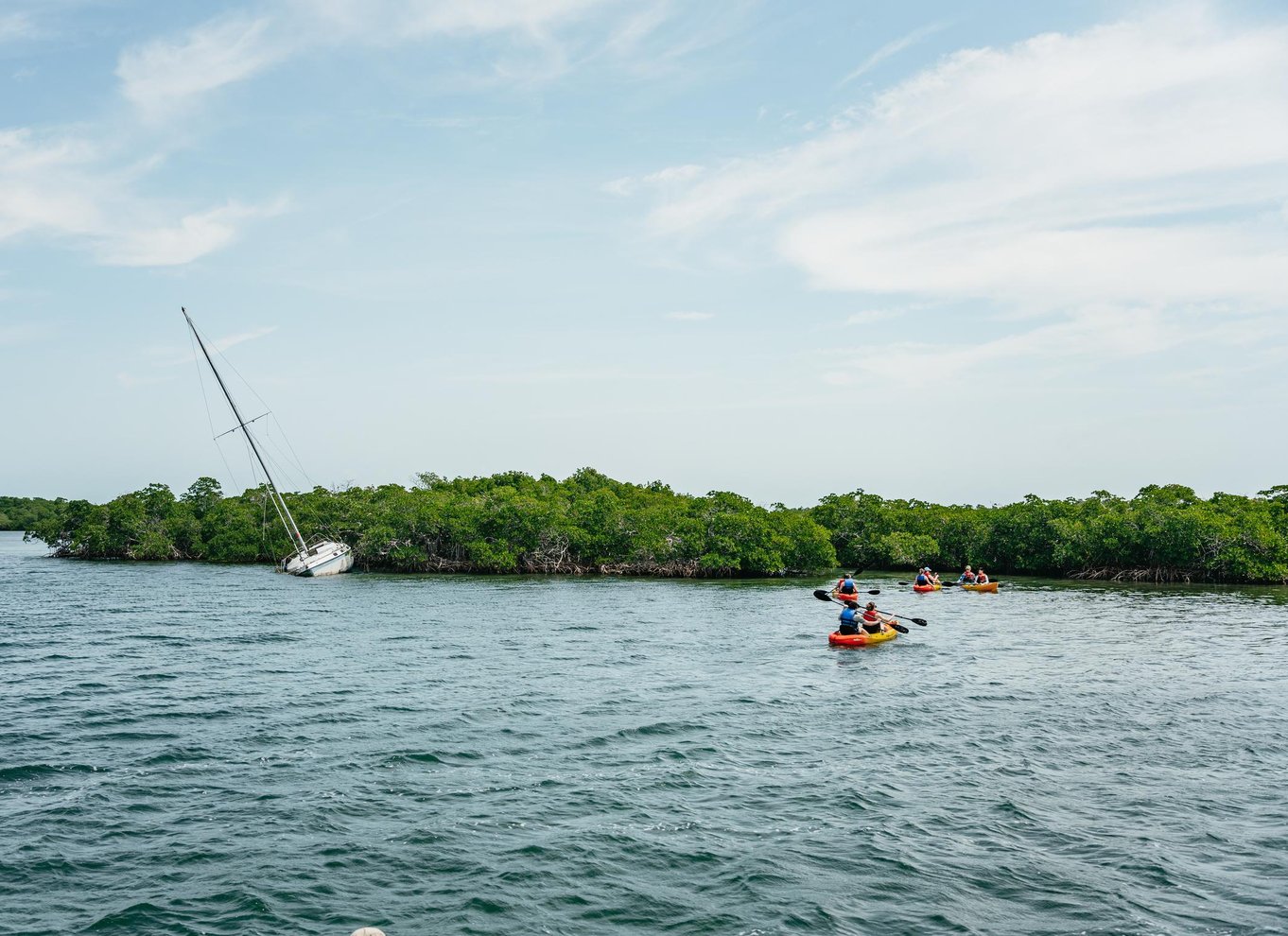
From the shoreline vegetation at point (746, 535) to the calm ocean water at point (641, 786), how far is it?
91.7 feet

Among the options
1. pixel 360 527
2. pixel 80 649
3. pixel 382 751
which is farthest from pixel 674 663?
pixel 360 527

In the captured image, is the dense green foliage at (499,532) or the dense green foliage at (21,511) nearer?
the dense green foliage at (499,532)

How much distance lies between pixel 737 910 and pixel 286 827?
21.9 feet

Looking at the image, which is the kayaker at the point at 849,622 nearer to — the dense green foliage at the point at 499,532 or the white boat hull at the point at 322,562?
the dense green foliage at the point at 499,532

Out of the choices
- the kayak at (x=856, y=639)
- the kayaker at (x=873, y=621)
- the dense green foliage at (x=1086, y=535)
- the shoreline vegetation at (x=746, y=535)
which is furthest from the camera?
the shoreline vegetation at (x=746, y=535)

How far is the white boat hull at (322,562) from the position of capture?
62.8 metres

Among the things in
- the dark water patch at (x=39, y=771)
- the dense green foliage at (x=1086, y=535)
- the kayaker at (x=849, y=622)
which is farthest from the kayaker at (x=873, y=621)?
the dense green foliage at (x=1086, y=535)

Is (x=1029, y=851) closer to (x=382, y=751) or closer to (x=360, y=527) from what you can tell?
(x=382, y=751)

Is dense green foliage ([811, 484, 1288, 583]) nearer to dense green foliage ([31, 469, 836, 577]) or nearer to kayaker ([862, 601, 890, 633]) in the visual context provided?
dense green foliage ([31, 469, 836, 577])

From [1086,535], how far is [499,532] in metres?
39.5

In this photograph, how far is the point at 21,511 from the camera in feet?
570

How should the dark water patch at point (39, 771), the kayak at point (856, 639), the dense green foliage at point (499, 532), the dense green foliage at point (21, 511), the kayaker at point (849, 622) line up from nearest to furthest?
1. the dark water patch at point (39, 771)
2. the kayak at point (856, 639)
3. the kayaker at point (849, 622)
4. the dense green foliage at point (499, 532)
5. the dense green foliage at point (21, 511)

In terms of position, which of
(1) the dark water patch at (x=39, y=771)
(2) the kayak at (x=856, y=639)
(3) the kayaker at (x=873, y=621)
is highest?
(3) the kayaker at (x=873, y=621)

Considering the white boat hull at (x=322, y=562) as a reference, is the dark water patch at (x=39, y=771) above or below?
below
